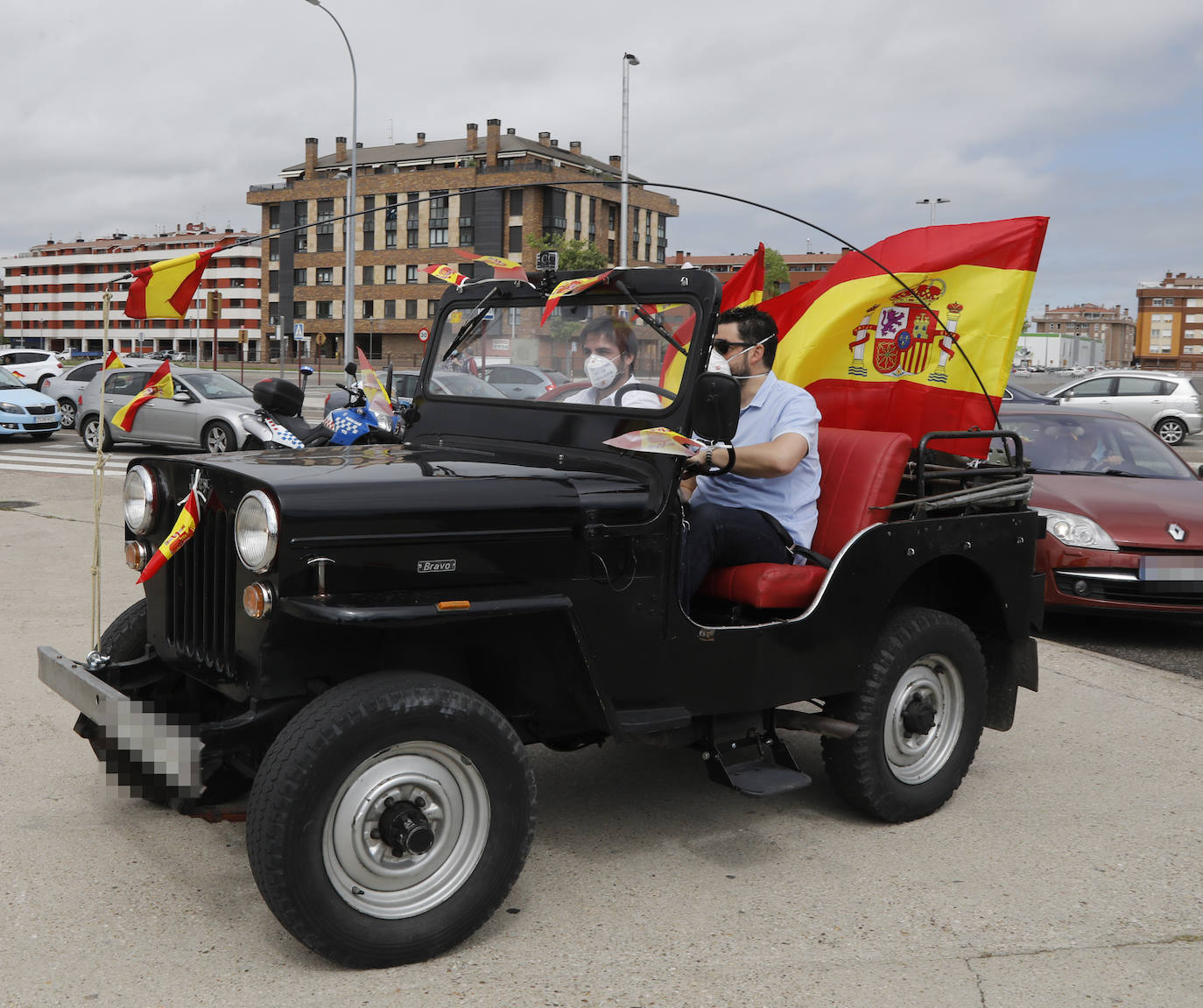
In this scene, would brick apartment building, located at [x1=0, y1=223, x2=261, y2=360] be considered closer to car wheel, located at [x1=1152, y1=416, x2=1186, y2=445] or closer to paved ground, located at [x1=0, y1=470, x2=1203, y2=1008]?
car wheel, located at [x1=1152, y1=416, x2=1186, y2=445]

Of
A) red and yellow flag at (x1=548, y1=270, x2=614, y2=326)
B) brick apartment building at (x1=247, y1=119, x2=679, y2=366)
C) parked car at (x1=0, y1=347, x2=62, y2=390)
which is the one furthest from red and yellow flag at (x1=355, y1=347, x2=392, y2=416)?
brick apartment building at (x1=247, y1=119, x2=679, y2=366)

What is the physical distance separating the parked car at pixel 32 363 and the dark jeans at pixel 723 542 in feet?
108

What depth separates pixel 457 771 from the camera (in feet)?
10.6

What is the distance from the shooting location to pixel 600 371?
4125 mm

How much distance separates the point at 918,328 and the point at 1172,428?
23.4m

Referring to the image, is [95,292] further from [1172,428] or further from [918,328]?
[918,328]

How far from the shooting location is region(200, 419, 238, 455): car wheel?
18.6 m

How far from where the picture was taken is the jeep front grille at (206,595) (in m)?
3.36

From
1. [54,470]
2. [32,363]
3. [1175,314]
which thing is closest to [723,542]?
[54,470]

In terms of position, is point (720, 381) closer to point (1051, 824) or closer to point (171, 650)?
point (171, 650)

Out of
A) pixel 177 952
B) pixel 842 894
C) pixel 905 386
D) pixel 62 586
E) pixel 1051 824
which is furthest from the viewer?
pixel 62 586

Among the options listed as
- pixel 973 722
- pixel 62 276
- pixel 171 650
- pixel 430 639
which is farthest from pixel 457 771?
pixel 62 276

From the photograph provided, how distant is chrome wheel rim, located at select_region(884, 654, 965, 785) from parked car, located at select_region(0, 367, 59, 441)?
2041 centimetres

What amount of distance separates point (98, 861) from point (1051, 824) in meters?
3.28
